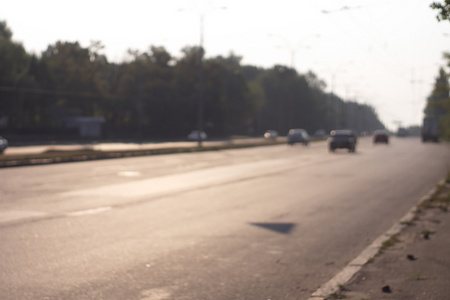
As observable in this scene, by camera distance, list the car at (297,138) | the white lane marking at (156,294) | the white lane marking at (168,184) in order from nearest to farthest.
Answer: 1. the white lane marking at (156,294)
2. the white lane marking at (168,184)
3. the car at (297,138)

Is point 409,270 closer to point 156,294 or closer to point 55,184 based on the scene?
point 156,294

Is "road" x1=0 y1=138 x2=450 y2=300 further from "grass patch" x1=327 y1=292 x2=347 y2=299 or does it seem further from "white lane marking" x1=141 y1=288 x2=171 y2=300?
"grass patch" x1=327 y1=292 x2=347 y2=299

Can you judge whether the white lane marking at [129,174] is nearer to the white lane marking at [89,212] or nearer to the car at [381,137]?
the white lane marking at [89,212]

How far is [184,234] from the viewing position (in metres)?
9.56

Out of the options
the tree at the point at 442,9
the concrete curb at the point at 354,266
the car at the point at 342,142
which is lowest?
the concrete curb at the point at 354,266

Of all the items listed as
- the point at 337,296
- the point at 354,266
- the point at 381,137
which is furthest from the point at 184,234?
the point at 381,137

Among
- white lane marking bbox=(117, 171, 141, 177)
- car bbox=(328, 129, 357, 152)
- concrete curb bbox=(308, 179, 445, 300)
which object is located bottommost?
white lane marking bbox=(117, 171, 141, 177)

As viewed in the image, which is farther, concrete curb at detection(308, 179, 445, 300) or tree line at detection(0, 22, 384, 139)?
tree line at detection(0, 22, 384, 139)

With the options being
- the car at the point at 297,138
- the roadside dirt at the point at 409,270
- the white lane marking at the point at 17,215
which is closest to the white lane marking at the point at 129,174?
the white lane marking at the point at 17,215

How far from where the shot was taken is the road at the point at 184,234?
652cm

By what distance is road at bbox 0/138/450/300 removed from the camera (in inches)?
257

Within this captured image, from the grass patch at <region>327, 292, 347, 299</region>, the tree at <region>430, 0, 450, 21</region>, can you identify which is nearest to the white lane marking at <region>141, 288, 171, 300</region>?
the grass patch at <region>327, 292, 347, 299</region>

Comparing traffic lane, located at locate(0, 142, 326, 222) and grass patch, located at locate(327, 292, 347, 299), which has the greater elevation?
grass patch, located at locate(327, 292, 347, 299)

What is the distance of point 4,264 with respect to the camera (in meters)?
7.27
